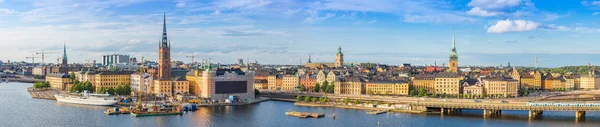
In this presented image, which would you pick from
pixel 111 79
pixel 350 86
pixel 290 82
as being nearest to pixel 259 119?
pixel 350 86

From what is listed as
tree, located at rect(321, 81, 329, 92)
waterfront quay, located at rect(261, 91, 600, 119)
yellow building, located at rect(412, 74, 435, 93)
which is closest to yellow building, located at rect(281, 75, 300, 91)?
tree, located at rect(321, 81, 329, 92)

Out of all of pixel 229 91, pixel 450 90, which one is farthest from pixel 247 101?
pixel 450 90

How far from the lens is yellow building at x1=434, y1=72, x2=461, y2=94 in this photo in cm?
8231

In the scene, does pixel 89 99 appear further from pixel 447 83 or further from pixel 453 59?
pixel 453 59

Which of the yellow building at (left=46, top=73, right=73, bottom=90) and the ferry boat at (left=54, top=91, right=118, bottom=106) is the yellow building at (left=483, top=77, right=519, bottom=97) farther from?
the yellow building at (left=46, top=73, right=73, bottom=90)

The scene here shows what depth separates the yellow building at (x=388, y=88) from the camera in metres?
81.7

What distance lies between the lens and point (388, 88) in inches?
3233

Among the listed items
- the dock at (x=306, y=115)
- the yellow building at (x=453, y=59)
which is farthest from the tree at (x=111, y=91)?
the yellow building at (x=453, y=59)

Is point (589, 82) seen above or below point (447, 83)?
below

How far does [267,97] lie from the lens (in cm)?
7875

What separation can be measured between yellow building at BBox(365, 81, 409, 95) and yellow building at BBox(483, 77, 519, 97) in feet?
31.6

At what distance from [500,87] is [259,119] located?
1569 inches

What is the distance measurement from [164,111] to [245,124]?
34.4 feet

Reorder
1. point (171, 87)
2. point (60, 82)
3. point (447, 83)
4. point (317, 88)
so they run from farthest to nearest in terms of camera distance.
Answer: point (60, 82)
point (317, 88)
point (447, 83)
point (171, 87)
